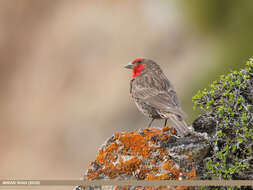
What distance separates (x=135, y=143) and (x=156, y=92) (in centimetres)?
170

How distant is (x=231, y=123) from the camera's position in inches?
182

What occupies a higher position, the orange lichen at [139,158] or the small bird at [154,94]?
the small bird at [154,94]

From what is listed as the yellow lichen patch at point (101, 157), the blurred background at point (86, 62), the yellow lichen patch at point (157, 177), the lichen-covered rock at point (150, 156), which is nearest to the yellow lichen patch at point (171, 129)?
the lichen-covered rock at point (150, 156)

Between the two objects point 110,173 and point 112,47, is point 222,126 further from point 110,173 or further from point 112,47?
point 112,47

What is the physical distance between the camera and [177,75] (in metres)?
22.0

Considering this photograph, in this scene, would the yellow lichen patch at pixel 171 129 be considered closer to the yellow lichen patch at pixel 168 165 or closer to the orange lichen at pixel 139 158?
the orange lichen at pixel 139 158

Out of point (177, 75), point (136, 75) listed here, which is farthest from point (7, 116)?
point (136, 75)

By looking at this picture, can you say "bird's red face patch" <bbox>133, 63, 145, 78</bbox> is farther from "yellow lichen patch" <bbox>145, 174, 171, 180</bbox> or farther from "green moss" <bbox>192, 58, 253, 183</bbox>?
"yellow lichen patch" <bbox>145, 174, 171, 180</bbox>

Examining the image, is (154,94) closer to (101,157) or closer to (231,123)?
(101,157)

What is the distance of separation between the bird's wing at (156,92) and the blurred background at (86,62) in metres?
10.4

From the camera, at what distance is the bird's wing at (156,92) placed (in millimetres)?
6070

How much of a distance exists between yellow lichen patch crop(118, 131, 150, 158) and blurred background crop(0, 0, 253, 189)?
12405 millimetres

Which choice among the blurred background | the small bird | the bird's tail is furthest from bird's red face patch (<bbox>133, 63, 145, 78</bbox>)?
the blurred background

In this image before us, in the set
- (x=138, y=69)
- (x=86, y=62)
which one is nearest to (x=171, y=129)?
(x=138, y=69)
